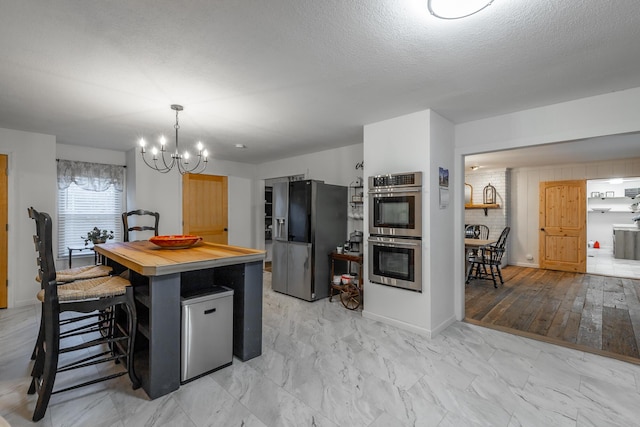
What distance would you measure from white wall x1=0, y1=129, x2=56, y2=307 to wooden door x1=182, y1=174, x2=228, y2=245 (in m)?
1.88

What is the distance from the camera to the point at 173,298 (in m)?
2.03

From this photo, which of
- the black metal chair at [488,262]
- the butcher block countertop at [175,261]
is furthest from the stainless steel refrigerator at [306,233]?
the black metal chair at [488,262]

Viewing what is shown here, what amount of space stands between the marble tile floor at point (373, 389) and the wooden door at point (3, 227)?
1203mm

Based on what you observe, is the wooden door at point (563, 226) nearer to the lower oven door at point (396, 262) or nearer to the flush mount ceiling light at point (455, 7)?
the lower oven door at point (396, 262)

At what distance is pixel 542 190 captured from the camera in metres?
6.63

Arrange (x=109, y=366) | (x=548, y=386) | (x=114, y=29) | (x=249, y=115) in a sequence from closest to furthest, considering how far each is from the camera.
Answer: (x=114, y=29) < (x=548, y=386) < (x=109, y=366) < (x=249, y=115)

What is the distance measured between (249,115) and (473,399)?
316 cm

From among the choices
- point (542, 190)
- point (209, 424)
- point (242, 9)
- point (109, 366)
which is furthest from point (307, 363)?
point (542, 190)

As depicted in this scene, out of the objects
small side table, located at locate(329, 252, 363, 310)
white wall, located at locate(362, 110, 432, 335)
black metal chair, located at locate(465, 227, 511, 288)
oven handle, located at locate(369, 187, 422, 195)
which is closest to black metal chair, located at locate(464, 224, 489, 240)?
black metal chair, located at locate(465, 227, 511, 288)

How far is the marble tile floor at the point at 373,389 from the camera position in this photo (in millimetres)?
1797

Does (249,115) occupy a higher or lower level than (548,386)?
higher

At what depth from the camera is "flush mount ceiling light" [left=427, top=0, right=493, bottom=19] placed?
142 centimetres

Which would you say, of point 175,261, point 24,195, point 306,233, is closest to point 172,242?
point 175,261

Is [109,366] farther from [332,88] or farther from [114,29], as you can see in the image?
[332,88]
